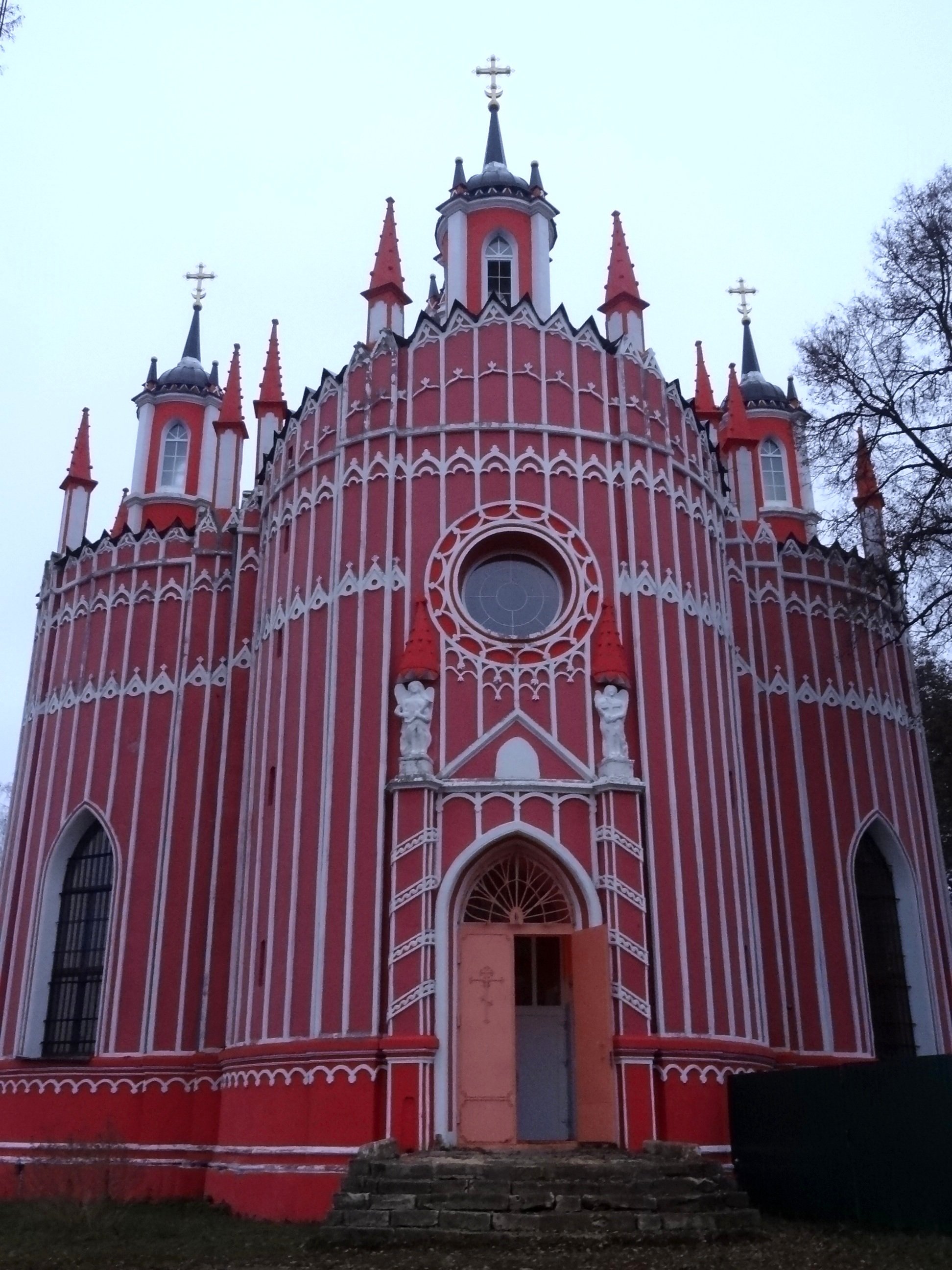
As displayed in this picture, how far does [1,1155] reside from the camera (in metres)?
22.0

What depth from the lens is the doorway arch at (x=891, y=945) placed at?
2353 cm

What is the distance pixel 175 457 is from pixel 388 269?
8730 mm

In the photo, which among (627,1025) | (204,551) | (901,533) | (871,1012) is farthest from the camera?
(204,551)

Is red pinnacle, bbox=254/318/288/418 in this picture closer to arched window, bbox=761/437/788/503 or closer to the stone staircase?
arched window, bbox=761/437/788/503

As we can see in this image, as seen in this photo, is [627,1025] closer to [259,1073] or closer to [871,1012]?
[259,1073]

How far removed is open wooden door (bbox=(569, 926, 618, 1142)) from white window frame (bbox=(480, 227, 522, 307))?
14.2 meters

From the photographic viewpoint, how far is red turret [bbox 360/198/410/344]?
23719 millimetres

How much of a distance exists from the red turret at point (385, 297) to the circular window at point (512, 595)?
5.21 metres

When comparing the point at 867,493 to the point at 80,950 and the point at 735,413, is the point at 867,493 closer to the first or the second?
the point at 735,413

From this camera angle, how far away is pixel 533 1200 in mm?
14750

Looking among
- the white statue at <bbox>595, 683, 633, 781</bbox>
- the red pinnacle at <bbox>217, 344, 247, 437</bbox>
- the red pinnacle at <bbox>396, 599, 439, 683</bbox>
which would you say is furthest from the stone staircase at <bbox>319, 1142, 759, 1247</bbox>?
the red pinnacle at <bbox>217, 344, 247, 437</bbox>

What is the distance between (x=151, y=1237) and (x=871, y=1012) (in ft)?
43.9

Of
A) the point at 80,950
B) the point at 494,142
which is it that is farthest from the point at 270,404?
the point at 80,950

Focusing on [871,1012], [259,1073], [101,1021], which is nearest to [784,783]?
[871,1012]
